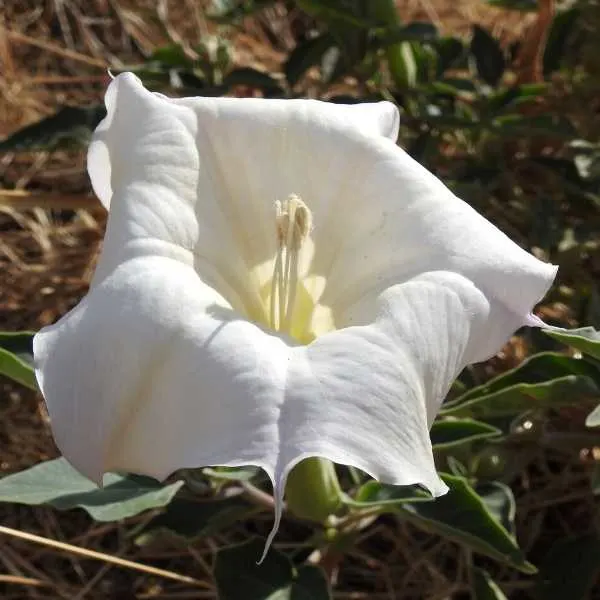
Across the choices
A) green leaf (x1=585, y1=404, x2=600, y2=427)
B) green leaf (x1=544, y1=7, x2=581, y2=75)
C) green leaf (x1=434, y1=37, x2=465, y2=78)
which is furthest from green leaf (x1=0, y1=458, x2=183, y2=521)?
green leaf (x1=544, y1=7, x2=581, y2=75)

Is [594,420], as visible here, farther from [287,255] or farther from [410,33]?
[410,33]

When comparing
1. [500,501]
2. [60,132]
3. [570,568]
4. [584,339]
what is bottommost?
[570,568]

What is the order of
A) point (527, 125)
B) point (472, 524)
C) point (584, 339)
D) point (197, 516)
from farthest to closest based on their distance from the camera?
point (527, 125), point (197, 516), point (472, 524), point (584, 339)

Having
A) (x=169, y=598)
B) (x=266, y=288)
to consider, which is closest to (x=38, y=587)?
(x=169, y=598)

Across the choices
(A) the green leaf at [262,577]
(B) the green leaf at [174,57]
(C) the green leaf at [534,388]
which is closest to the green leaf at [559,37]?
(B) the green leaf at [174,57]

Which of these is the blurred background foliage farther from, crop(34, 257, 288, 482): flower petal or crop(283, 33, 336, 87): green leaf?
crop(34, 257, 288, 482): flower petal

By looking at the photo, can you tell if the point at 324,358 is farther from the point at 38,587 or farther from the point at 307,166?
the point at 38,587

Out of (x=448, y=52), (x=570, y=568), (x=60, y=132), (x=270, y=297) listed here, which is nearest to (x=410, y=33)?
(x=448, y=52)

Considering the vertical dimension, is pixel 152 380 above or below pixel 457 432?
above
